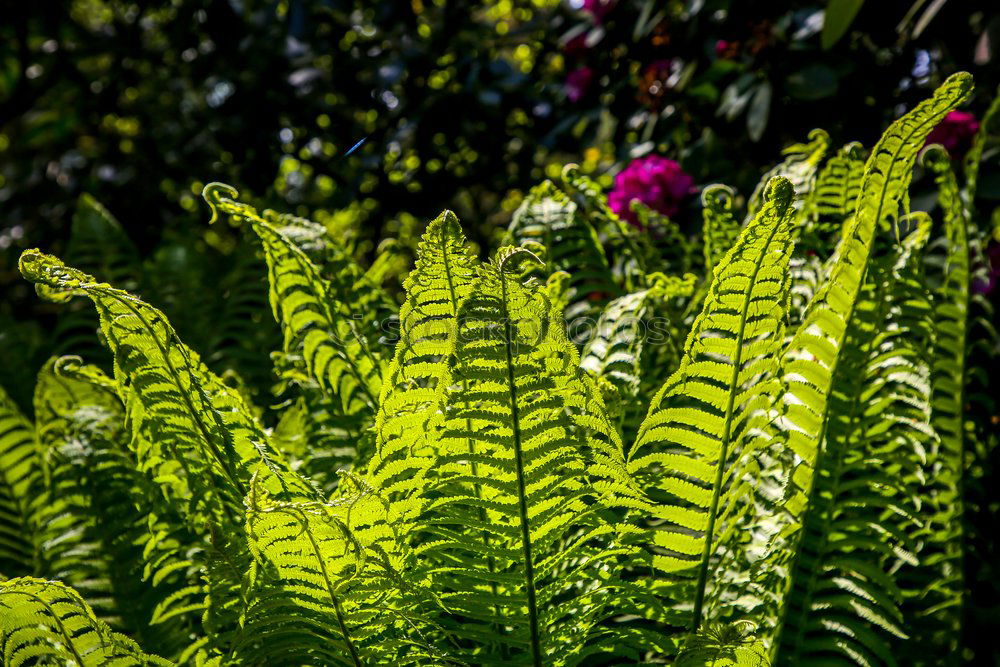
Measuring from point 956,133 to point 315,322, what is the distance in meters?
1.18

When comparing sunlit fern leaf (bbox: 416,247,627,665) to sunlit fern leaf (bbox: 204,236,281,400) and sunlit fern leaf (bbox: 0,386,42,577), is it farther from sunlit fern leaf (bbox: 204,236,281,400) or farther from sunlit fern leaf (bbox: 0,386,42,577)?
sunlit fern leaf (bbox: 204,236,281,400)

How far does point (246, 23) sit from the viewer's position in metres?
2.65

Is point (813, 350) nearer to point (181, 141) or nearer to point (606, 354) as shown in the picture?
point (606, 354)

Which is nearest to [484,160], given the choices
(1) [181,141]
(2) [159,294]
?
(1) [181,141]

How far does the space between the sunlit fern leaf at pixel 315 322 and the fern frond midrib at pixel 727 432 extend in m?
0.43

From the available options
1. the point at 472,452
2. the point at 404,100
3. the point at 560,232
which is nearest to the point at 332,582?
the point at 472,452

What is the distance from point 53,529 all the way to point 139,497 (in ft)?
0.71

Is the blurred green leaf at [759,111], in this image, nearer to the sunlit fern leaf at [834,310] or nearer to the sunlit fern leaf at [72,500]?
the sunlit fern leaf at [834,310]

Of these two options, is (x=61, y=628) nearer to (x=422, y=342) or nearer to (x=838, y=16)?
(x=422, y=342)

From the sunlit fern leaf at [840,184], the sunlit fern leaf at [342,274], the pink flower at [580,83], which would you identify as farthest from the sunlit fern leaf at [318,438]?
the pink flower at [580,83]

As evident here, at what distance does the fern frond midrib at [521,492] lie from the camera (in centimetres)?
70

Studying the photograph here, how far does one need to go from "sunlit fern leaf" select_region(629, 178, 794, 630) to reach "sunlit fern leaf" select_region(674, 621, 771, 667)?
0.38 ft

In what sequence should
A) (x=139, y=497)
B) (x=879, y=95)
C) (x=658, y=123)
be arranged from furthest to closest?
(x=658, y=123)
(x=879, y=95)
(x=139, y=497)

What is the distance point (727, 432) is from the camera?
0.81m
